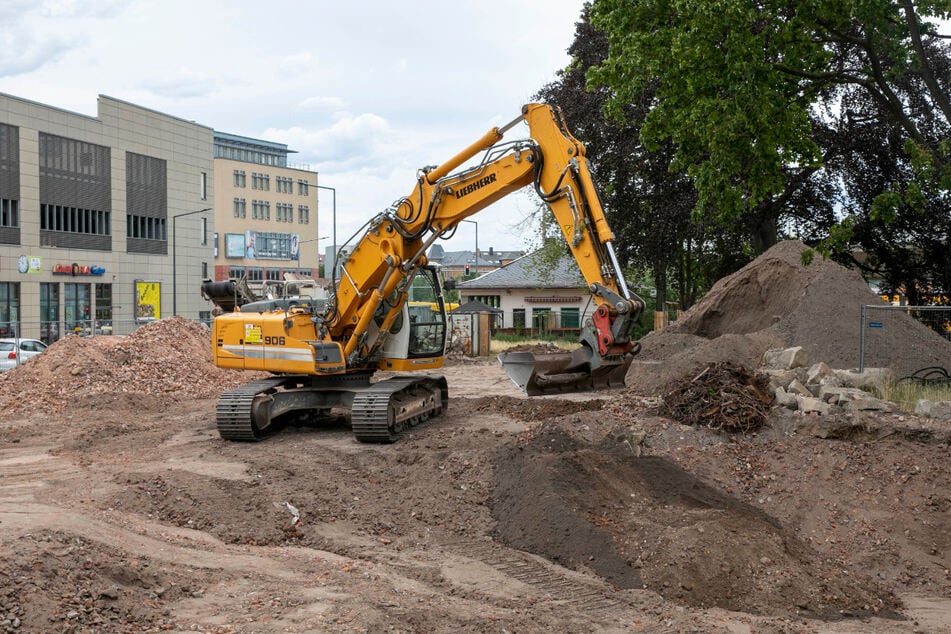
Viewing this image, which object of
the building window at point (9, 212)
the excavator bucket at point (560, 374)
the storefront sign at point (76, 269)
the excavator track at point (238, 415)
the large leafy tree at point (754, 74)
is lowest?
the excavator track at point (238, 415)

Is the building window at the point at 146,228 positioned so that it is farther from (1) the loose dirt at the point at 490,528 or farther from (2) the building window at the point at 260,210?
(1) the loose dirt at the point at 490,528

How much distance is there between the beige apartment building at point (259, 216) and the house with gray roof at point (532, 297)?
91.2ft

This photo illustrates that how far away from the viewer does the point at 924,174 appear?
1341 centimetres

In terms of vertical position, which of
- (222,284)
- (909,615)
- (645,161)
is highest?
(645,161)

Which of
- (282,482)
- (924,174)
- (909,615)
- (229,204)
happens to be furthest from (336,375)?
(229,204)

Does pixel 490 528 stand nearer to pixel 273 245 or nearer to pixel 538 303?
pixel 538 303

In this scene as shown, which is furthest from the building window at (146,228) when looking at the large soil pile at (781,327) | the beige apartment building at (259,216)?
the large soil pile at (781,327)

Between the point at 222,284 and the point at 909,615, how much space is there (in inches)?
568

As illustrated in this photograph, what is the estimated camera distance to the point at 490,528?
8336mm

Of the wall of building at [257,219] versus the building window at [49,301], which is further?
the wall of building at [257,219]

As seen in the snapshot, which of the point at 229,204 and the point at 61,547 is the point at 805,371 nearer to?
the point at 61,547

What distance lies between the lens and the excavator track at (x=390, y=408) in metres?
11.9

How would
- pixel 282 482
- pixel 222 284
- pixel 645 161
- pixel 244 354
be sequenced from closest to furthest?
pixel 282 482, pixel 244 354, pixel 222 284, pixel 645 161

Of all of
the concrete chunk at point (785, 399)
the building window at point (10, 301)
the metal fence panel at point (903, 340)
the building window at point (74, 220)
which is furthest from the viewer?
the building window at point (74, 220)
